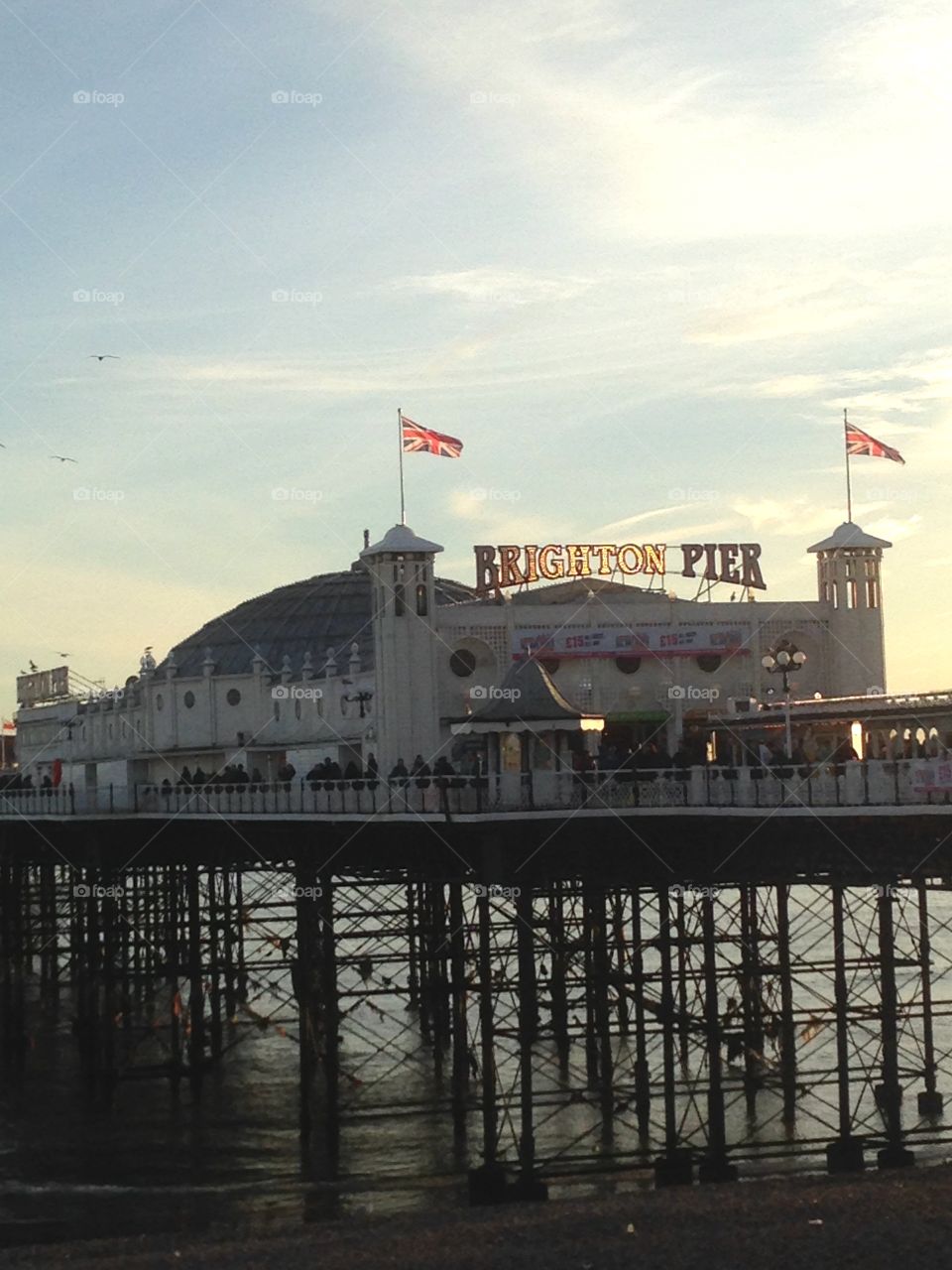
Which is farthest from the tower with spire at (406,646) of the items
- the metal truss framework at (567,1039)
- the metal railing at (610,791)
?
the metal railing at (610,791)

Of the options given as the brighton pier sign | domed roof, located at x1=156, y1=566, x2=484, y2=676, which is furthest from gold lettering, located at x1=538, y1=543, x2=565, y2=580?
domed roof, located at x1=156, y1=566, x2=484, y2=676

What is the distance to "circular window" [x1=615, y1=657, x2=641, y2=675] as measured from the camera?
62375 millimetres

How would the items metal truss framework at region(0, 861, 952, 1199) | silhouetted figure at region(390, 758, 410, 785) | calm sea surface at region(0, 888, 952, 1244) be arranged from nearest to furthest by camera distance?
calm sea surface at region(0, 888, 952, 1244), metal truss framework at region(0, 861, 952, 1199), silhouetted figure at region(390, 758, 410, 785)

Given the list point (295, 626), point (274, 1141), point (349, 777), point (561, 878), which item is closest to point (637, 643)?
point (349, 777)

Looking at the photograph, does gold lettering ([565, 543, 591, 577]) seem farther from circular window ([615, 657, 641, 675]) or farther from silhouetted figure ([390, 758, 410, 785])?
silhouetted figure ([390, 758, 410, 785])

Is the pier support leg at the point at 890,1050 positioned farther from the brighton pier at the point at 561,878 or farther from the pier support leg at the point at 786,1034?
the pier support leg at the point at 786,1034

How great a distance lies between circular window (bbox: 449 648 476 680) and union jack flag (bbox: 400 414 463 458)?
683 centimetres

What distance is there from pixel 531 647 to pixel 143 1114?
19731mm

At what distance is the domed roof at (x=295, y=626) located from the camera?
10206 cm

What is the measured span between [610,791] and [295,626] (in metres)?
66.5

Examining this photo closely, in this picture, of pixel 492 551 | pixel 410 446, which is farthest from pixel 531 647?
pixel 410 446

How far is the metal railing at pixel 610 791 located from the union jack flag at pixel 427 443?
11040 millimetres

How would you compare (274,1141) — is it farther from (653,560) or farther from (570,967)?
(653,560)

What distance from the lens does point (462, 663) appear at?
2457 inches
